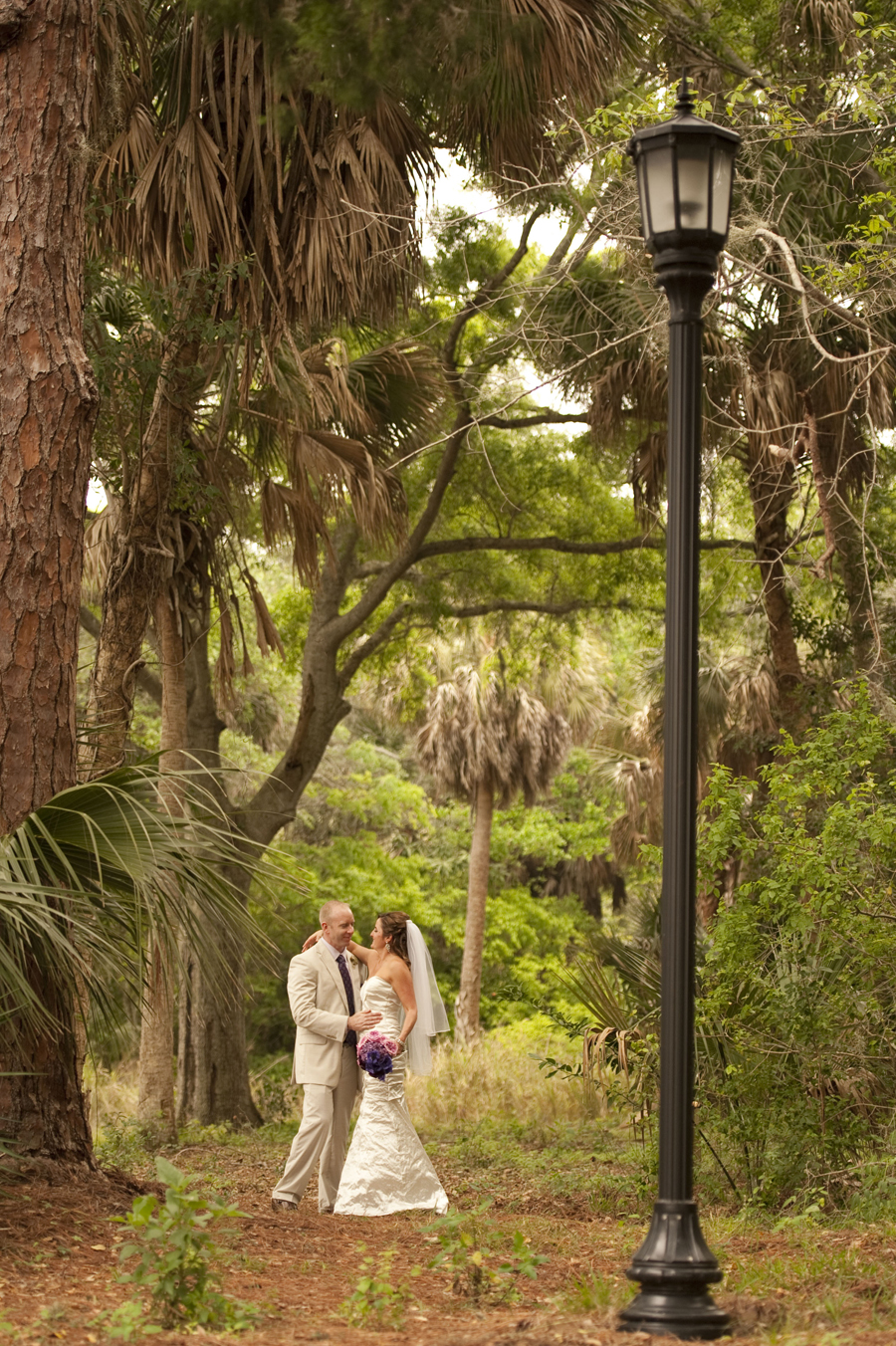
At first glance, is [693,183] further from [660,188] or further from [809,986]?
[809,986]

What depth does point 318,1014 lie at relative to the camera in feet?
27.0

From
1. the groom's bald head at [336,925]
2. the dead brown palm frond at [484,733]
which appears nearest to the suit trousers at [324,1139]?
the groom's bald head at [336,925]

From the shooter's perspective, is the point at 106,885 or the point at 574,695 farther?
the point at 574,695

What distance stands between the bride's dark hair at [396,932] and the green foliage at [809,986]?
73.5 inches

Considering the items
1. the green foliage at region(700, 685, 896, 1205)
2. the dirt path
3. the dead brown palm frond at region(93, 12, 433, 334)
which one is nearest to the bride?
the dirt path

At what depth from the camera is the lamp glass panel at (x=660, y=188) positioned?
4.57 metres

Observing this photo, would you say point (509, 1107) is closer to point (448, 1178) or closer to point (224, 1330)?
point (448, 1178)

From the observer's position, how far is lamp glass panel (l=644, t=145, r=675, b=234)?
4574 mm

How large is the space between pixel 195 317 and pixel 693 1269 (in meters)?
7.71

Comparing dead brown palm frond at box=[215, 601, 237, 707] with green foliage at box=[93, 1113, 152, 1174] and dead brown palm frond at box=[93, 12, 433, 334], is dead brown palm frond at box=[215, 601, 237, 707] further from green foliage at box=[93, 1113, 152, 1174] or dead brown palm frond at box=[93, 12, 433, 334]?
green foliage at box=[93, 1113, 152, 1174]

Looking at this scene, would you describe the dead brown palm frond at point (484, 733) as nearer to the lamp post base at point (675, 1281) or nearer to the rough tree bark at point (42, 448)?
the rough tree bark at point (42, 448)

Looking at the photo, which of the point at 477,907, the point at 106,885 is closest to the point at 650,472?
the point at 106,885

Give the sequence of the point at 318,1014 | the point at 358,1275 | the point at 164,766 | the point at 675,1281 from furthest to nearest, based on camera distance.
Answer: the point at 164,766 → the point at 318,1014 → the point at 358,1275 → the point at 675,1281

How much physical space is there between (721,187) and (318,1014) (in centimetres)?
545
